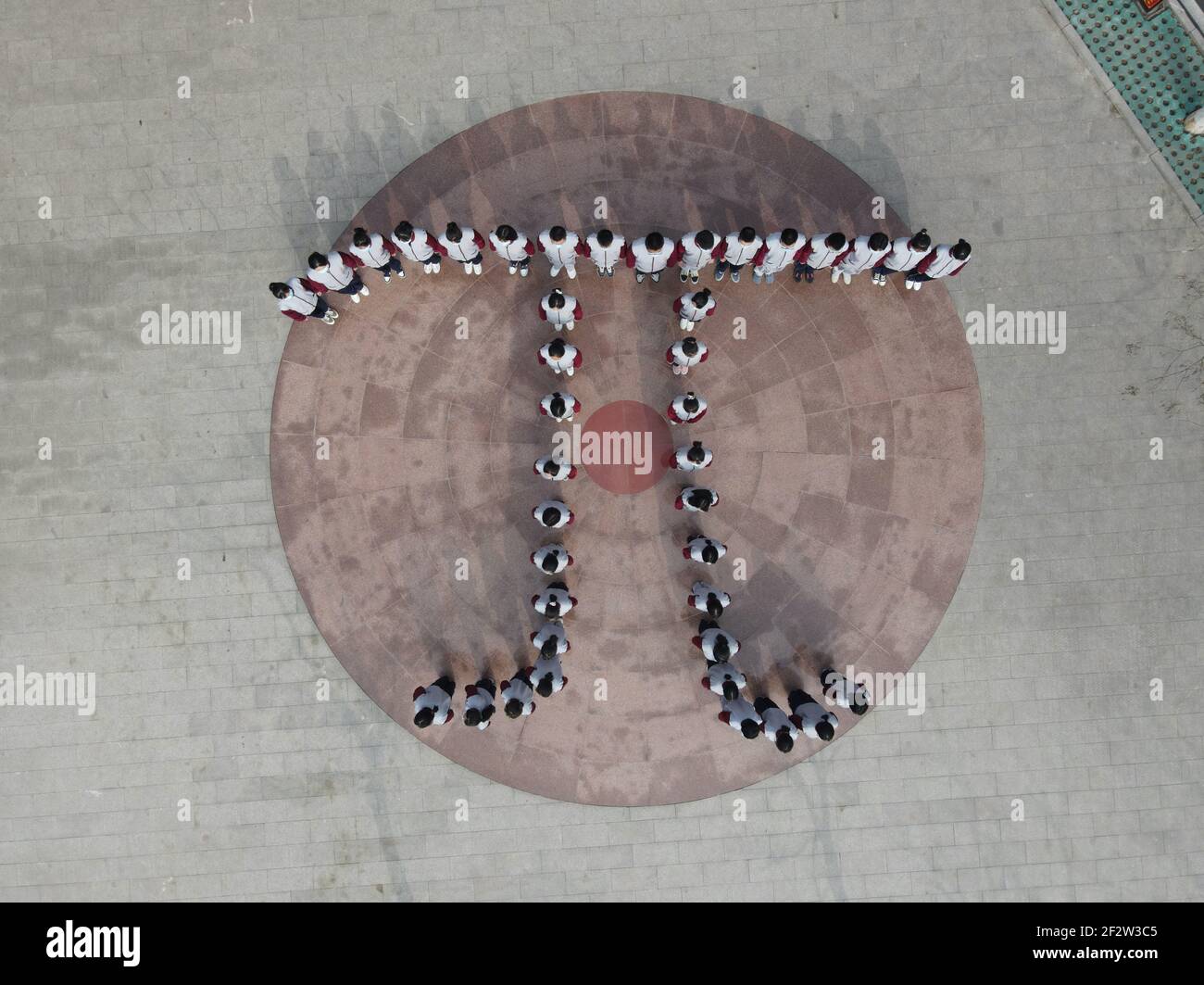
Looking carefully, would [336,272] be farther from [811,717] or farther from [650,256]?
[811,717]

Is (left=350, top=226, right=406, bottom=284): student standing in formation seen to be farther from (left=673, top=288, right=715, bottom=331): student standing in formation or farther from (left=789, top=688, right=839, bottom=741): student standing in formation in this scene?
(left=789, top=688, right=839, bottom=741): student standing in formation

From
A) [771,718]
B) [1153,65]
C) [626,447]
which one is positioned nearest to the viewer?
[771,718]

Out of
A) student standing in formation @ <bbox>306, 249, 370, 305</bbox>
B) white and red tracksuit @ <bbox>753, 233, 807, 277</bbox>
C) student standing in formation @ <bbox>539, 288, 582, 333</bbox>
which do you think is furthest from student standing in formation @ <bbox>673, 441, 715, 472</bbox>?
student standing in formation @ <bbox>306, 249, 370, 305</bbox>

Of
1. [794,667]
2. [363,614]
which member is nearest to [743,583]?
[794,667]

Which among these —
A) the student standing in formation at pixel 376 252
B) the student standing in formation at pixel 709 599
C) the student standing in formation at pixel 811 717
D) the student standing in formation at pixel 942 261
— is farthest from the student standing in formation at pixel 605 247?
the student standing in formation at pixel 811 717

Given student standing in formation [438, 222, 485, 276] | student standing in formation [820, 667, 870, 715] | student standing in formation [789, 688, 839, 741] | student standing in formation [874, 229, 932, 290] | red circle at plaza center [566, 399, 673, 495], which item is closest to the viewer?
student standing in formation [874, 229, 932, 290]

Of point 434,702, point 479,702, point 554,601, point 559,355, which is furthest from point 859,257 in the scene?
point 434,702

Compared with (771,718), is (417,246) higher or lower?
higher
